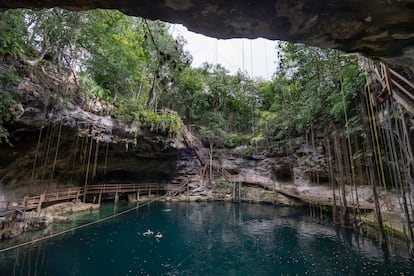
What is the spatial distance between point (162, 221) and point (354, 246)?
8.20 m

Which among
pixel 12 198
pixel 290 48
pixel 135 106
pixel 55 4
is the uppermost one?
pixel 290 48

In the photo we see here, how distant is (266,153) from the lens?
17.2 metres

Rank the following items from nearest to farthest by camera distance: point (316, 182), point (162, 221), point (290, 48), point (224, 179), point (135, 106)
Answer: point (290, 48) < point (162, 221) < point (135, 106) < point (316, 182) < point (224, 179)

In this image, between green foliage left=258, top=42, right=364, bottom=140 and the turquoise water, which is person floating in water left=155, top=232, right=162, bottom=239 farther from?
green foliage left=258, top=42, right=364, bottom=140

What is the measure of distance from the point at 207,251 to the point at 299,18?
699 cm

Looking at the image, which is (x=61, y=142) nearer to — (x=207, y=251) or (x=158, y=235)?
(x=158, y=235)

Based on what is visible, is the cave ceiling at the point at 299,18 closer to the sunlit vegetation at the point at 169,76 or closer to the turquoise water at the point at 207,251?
the sunlit vegetation at the point at 169,76

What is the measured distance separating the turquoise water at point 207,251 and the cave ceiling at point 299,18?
550 cm

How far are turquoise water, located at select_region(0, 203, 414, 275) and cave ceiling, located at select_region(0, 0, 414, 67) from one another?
18.0 feet

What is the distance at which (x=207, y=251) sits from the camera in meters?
6.70

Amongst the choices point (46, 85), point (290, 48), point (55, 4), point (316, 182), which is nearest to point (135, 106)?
point (46, 85)

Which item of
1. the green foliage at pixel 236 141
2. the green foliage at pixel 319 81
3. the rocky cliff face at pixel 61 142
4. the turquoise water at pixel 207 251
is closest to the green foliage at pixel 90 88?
the rocky cliff face at pixel 61 142

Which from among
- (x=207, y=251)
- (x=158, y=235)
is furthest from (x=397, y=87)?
(x=158, y=235)

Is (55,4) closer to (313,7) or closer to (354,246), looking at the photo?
(313,7)
